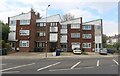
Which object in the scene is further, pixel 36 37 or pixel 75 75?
pixel 36 37

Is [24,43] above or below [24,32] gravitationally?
below

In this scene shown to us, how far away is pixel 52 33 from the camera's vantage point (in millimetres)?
66062

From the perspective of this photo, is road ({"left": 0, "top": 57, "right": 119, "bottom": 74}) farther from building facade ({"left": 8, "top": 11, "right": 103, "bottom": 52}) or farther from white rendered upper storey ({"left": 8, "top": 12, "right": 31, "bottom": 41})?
white rendered upper storey ({"left": 8, "top": 12, "right": 31, "bottom": 41})

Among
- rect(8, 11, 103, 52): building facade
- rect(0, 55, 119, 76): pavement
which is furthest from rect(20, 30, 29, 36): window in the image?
rect(0, 55, 119, 76): pavement

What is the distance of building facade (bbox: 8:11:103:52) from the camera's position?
6406 cm

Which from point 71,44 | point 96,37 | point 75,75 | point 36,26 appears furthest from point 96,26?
point 75,75

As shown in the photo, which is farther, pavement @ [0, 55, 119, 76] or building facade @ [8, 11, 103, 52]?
building facade @ [8, 11, 103, 52]

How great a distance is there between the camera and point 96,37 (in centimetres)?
6969

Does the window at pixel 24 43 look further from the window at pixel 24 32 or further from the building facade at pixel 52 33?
the window at pixel 24 32

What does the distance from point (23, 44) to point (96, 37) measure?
1918 centimetres

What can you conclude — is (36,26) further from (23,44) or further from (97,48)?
(97,48)

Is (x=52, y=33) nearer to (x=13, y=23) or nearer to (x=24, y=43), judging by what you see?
(x=24, y=43)

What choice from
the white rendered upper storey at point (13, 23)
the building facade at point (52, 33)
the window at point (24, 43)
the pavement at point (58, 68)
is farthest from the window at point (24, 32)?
the pavement at point (58, 68)

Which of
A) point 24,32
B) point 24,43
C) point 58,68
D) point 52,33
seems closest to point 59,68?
point 58,68
